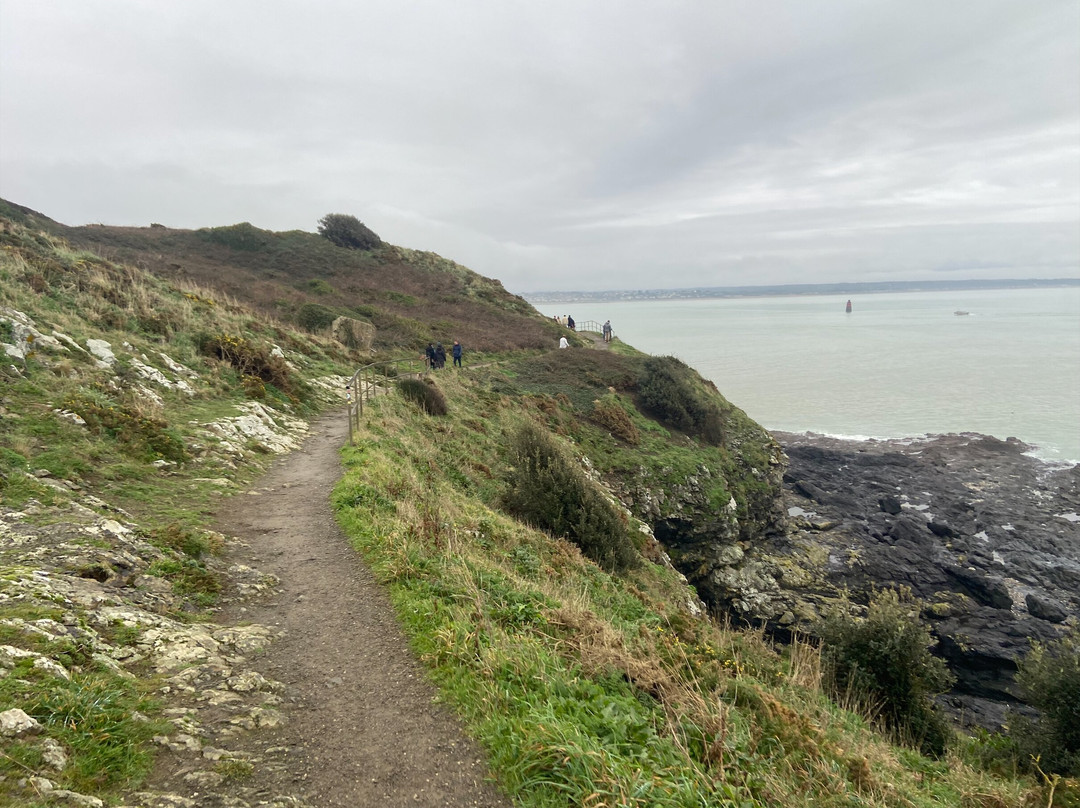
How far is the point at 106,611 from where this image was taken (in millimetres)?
5352

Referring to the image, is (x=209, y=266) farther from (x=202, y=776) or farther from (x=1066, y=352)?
(x=1066, y=352)

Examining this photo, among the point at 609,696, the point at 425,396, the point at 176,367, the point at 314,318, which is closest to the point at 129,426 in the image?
the point at 176,367

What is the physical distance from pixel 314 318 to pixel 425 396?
15.2 meters

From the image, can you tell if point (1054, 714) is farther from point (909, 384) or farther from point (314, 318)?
point (909, 384)

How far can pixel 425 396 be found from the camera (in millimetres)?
21125

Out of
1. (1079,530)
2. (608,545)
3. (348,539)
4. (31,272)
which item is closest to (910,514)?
(1079,530)

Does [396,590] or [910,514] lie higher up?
[396,590]

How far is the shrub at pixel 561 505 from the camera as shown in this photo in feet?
44.8

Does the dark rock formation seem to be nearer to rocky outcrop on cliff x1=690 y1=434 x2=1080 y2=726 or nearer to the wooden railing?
rocky outcrop on cliff x1=690 y1=434 x2=1080 y2=726

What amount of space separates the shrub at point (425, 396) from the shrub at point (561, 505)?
270 inches

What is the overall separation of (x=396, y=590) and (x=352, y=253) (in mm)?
55249

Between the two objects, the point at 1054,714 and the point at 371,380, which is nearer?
the point at 1054,714

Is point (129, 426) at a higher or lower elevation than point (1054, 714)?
higher

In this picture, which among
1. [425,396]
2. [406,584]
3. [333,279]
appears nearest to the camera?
[406,584]
